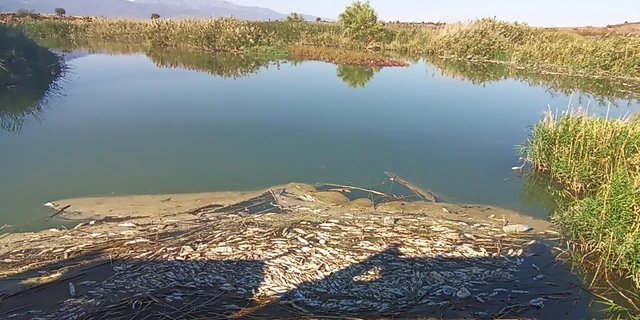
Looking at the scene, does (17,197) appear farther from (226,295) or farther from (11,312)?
(226,295)

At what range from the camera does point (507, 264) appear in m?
4.04

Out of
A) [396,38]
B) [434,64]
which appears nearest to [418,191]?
[434,64]

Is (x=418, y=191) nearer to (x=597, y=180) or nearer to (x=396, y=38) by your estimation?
(x=597, y=180)

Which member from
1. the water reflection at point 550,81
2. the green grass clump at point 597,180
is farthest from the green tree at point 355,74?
the green grass clump at point 597,180

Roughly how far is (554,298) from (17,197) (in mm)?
6448

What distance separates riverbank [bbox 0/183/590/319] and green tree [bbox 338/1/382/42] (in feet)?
72.6

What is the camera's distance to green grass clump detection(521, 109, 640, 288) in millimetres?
3961

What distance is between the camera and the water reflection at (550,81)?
13211 millimetres

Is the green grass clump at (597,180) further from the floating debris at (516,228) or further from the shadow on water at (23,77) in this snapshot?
the shadow on water at (23,77)

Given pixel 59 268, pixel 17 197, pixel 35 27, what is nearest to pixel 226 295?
pixel 59 268

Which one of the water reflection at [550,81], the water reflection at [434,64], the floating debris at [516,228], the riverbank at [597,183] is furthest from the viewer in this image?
the water reflection at [434,64]

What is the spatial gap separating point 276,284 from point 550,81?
52.9 ft

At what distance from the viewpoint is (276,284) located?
348cm

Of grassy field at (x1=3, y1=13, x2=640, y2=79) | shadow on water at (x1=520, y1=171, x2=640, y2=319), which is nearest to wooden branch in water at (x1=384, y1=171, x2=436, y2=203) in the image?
shadow on water at (x1=520, y1=171, x2=640, y2=319)
